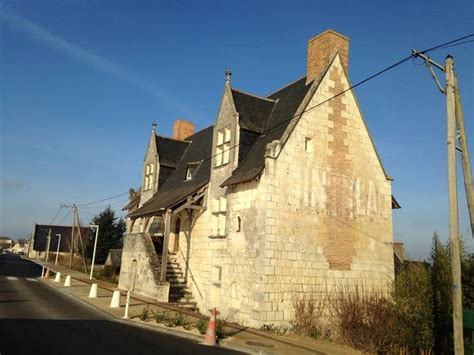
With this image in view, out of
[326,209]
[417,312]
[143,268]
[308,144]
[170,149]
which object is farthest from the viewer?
[170,149]

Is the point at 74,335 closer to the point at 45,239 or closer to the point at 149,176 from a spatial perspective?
the point at 149,176

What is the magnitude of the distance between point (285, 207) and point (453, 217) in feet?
A: 21.2

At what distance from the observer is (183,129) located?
103 ft

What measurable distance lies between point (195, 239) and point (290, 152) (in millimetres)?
7252

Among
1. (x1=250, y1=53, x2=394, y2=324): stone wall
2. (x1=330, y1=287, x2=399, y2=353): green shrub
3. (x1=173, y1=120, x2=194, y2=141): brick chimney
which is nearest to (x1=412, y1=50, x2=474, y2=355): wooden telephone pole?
(x1=330, y1=287, x2=399, y2=353): green shrub

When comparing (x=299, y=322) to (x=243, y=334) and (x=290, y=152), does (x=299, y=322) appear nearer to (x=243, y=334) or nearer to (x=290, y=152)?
(x=243, y=334)

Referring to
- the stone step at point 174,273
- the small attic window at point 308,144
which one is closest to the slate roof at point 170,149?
the stone step at point 174,273

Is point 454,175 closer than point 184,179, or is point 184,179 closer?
point 454,175

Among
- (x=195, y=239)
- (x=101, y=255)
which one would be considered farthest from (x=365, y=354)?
(x=101, y=255)

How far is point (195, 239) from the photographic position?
781 inches

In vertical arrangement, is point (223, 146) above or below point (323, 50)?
below

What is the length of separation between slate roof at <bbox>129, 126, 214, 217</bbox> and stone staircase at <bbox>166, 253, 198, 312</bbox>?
10.5 ft

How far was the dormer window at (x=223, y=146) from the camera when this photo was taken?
17.9 meters

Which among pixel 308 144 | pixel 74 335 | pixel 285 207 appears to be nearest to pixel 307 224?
pixel 285 207
